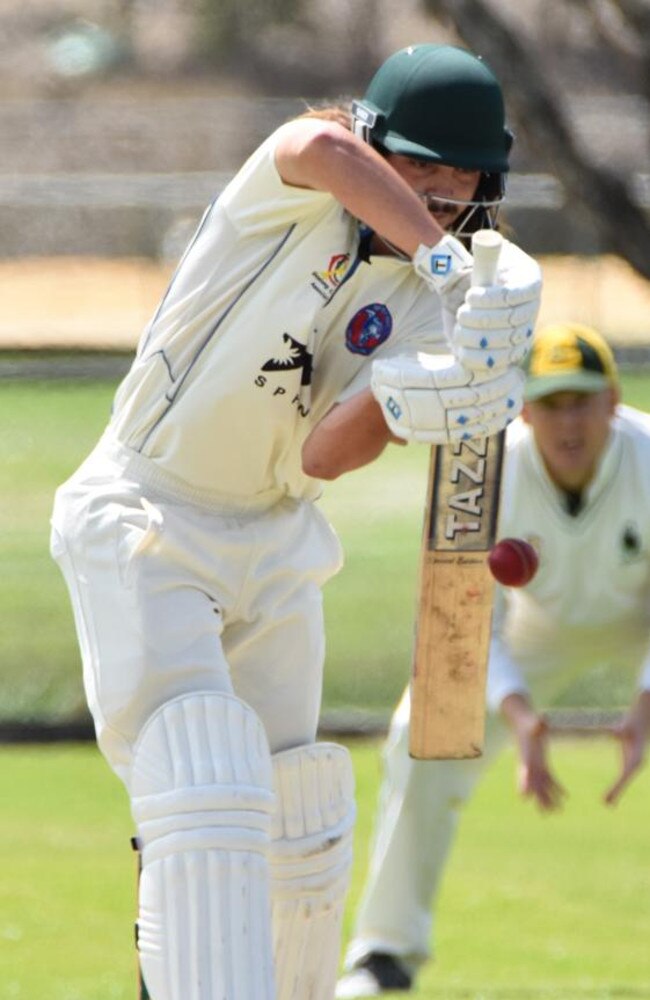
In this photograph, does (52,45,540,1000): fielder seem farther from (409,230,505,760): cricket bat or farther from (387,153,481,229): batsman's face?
(409,230,505,760): cricket bat

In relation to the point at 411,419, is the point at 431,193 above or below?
above

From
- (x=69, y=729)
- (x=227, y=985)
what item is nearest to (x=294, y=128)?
(x=227, y=985)

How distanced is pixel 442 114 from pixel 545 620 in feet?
7.36

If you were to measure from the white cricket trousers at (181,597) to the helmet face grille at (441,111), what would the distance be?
64 cm

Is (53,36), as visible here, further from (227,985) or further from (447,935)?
(227,985)

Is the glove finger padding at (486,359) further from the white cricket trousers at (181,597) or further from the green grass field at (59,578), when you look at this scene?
the green grass field at (59,578)

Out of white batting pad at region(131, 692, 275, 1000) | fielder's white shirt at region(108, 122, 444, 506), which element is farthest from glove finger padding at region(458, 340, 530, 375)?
white batting pad at region(131, 692, 275, 1000)

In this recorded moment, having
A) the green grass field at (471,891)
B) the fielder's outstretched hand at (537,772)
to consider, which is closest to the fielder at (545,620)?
the fielder's outstretched hand at (537,772)

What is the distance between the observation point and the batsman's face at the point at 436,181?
3.55m

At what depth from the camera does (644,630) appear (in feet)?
18.2

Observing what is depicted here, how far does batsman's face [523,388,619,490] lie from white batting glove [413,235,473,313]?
6.46ft

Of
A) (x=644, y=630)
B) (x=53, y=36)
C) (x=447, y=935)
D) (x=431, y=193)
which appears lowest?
(x=447, y=935)

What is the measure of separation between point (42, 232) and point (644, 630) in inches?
386

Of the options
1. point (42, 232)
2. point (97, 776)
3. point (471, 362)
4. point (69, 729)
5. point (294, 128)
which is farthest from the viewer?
point (42, 232)
